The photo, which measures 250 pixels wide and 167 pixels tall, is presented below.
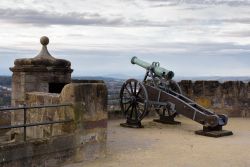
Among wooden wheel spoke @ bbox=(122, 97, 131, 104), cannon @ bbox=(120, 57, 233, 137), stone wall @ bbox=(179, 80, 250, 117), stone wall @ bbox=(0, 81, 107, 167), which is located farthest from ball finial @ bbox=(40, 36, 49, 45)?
stone wall @ bbox=(179, 80, 250, 117)

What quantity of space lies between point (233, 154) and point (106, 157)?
246 centimetres

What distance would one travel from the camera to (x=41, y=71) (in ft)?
32.3

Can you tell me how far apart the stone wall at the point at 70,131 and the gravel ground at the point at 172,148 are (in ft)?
0.96

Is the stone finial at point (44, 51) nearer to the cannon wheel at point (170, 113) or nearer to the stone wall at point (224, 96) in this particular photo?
the cannon wheel at point (170, 113)

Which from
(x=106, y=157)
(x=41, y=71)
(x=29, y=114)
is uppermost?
(x=41, y=71)

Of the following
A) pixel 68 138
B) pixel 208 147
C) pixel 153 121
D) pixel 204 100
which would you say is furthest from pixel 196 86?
pixel 68 138

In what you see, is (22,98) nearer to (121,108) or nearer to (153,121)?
(121,108)

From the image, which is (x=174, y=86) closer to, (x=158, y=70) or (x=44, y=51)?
(x=158, y=70)


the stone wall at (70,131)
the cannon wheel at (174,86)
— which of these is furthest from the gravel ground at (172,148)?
the cannon wheel at (174,86)

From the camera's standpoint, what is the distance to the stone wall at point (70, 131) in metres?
6.85

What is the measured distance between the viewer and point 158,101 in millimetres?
12078

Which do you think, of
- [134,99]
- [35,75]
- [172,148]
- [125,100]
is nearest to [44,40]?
[35,75]

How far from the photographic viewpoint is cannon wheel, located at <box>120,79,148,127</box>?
39.1 ft

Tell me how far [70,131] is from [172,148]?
2432 mm
